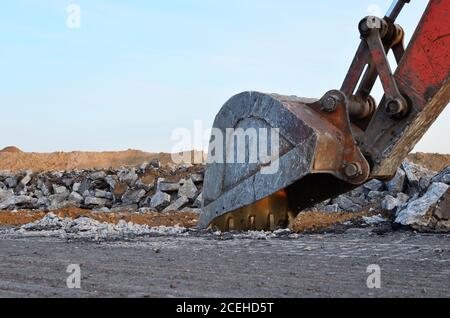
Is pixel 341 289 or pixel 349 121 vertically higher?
pixel 349 121

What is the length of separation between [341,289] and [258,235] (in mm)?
3664

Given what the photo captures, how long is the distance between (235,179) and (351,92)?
1649 mm

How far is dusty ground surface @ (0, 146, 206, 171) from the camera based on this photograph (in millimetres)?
46438

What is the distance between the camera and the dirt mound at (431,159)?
92.2ft

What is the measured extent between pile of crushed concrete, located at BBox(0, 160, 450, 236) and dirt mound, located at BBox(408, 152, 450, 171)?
1231 cm

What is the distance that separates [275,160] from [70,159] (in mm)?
42507

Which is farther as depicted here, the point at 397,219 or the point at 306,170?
the point at 397,219

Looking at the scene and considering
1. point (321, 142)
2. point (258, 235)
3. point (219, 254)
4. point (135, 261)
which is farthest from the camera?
point (258, 235)

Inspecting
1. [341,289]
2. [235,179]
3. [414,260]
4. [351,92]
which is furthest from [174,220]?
[341,289]

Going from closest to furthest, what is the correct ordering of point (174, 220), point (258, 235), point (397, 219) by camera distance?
1. point (258, 235)
2. point (397, 219)
3. point (174, 220)

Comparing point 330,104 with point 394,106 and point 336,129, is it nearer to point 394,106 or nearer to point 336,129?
point 336,129

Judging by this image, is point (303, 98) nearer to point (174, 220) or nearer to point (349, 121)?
point (349, 121)
